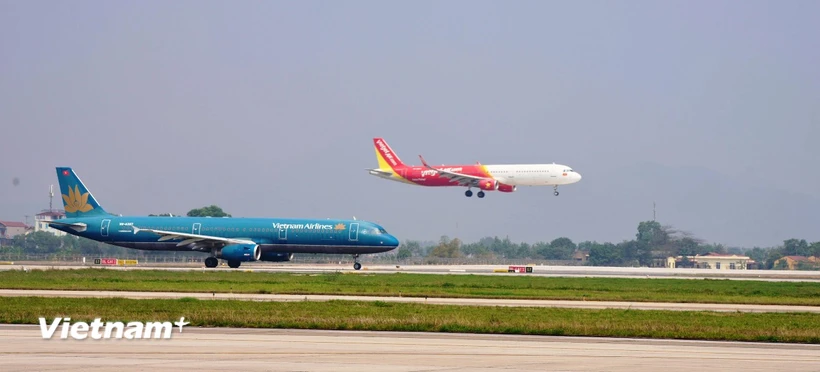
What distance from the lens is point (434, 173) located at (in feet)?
310

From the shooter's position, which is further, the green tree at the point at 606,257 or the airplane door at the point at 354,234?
the green tree at the point at 606,257

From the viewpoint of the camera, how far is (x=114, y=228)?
7194 centimetres

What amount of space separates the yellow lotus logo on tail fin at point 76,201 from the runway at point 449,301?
34665 millimetres

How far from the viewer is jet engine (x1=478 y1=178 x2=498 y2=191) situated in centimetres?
9231

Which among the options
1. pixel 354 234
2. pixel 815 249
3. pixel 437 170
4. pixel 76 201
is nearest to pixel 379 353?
pixel 354 234

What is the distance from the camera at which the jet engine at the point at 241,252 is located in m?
68.2

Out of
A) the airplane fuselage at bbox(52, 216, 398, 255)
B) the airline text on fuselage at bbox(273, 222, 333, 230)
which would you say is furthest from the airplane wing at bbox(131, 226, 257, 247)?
the airline text on fuselage at bbox(273, 222, 333, 230)

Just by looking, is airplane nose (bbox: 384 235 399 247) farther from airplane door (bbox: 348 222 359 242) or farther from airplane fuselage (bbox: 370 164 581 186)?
airplane fuselage (bbox: 370 164 581 186)

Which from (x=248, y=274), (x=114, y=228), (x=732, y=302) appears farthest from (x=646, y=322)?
(x=114, y=228)

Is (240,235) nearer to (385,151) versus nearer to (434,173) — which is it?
(434,173)

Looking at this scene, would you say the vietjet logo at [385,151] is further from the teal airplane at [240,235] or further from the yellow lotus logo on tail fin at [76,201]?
the yellow lotus logo on tail fin at [76,201]

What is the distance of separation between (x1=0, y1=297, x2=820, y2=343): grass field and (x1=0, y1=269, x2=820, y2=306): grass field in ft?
27.2

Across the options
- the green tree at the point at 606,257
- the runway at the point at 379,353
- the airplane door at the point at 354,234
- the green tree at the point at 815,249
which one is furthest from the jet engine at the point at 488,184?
the green tree at the point at 815,249

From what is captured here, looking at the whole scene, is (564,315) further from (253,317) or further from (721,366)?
(721,366)
